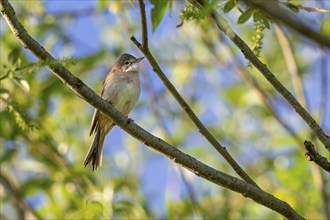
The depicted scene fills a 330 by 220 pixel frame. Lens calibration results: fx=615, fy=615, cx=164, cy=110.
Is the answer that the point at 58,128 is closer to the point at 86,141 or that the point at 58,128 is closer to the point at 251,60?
the point at 86,141

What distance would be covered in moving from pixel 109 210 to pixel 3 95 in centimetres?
191

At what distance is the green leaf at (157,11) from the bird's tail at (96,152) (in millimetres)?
2636

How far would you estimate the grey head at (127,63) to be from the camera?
6547 millimetres

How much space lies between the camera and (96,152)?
5.67 metres

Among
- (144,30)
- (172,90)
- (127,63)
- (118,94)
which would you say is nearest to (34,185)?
(118,94)

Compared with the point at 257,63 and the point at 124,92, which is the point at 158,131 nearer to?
the point at 124,92

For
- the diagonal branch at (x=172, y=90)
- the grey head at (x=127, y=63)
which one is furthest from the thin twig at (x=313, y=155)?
the grey head at (x=127, y=63)

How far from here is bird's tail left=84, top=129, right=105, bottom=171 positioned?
551 centimetres

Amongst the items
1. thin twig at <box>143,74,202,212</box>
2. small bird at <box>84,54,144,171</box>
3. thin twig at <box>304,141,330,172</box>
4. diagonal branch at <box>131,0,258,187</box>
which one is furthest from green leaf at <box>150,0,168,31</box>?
small bird at <box>84,54,144,171</box>

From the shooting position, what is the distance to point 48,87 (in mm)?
5695

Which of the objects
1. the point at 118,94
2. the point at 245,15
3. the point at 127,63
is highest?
the point at 127,63

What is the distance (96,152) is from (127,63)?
1368mm

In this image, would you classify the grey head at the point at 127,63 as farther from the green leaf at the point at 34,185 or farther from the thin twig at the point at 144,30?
the thin twig at the point at 144,30

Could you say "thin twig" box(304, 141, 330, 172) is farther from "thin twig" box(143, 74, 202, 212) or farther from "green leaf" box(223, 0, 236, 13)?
"thin twig" box(143, 74, 202, 212)
